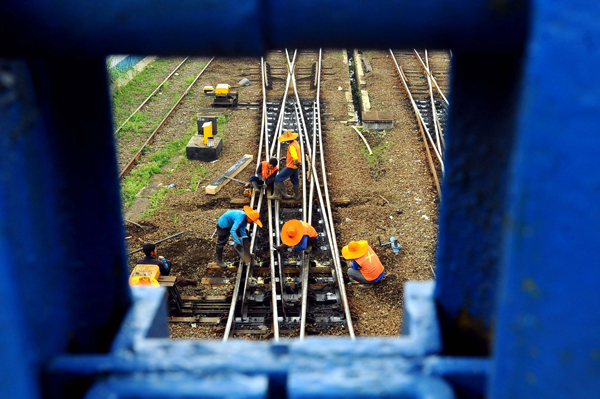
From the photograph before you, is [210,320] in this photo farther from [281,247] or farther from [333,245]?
[333,245]

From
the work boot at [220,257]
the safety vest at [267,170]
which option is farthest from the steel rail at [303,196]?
the work boot at [220,257]

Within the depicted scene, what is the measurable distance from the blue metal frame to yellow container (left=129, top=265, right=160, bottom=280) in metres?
6.20

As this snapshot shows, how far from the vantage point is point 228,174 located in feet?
40.8

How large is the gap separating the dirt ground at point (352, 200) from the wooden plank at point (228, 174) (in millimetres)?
127

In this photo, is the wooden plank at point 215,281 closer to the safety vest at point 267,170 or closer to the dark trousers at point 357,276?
the dark trousers at point 357,276

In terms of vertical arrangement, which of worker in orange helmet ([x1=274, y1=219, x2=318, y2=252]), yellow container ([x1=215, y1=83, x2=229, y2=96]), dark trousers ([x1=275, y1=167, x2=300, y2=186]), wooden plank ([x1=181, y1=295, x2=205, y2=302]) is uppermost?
yellow container ([x1=215, y1=83, x2=229, y2=96])

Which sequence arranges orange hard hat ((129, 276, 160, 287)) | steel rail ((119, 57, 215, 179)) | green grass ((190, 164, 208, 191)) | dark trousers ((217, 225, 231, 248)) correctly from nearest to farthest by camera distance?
orange hard hat ((129, 276, 160, 287))
dark trousers ((217, 225, 231, 248))
green grass ((190, 164, 208, 191))
steel rail ((119, 57, 215, 179))

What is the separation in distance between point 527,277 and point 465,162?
65cm

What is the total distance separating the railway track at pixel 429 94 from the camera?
13.2 m

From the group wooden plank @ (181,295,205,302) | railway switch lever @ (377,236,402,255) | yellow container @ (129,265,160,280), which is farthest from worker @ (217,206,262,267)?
railway switch lever @ (377,236,402,255)

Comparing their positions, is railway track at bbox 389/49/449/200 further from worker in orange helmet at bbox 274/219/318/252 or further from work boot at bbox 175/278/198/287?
work boot at bbox 175/278/198/287

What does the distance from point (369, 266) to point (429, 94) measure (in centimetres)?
1007

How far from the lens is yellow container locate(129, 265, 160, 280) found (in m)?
7.81
